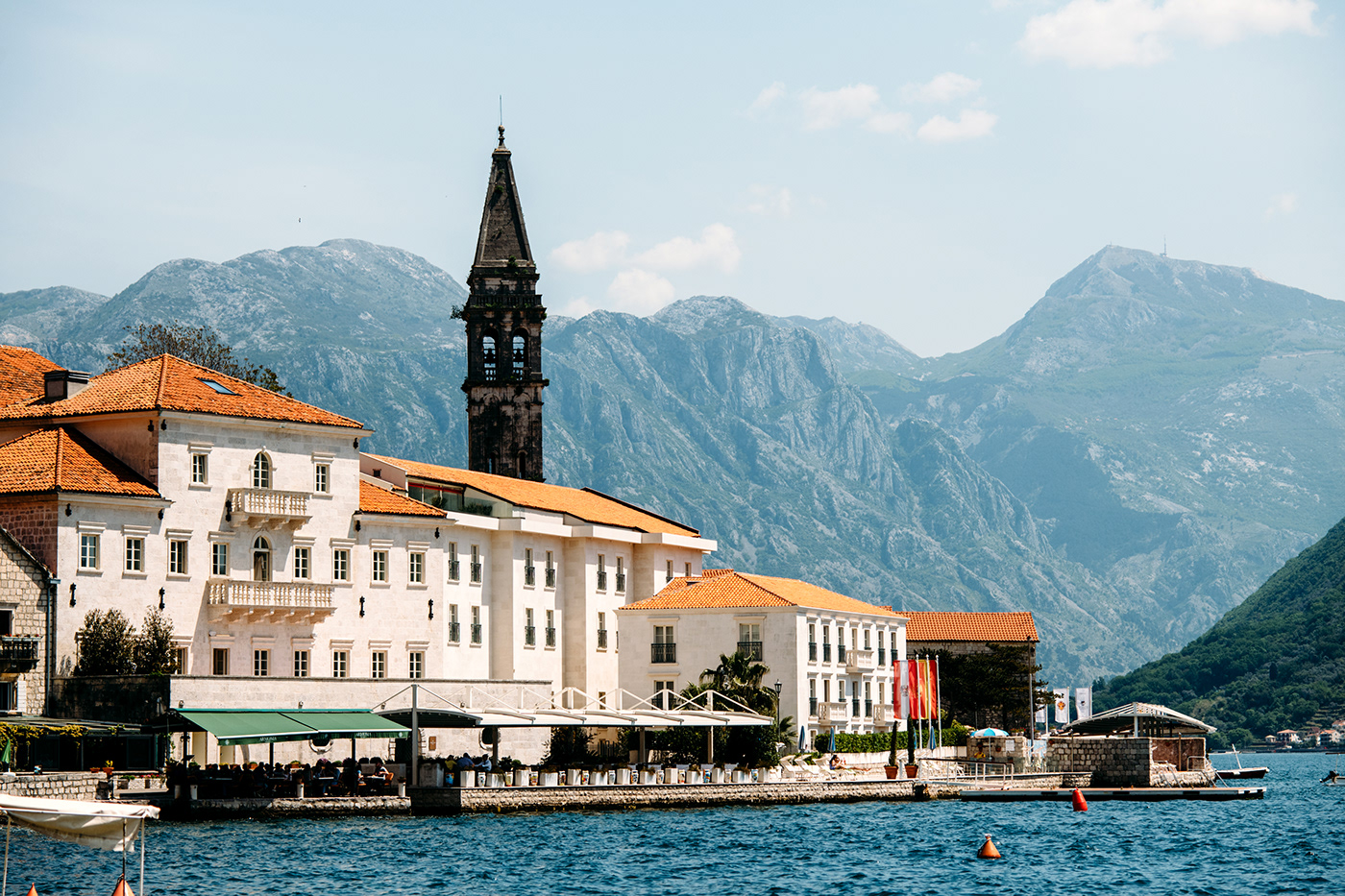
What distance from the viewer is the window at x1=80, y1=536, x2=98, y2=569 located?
237 feet

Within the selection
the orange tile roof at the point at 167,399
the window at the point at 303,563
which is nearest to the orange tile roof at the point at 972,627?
the window at the point at 303,563

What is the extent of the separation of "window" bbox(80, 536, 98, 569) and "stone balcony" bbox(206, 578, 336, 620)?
568 centimetres

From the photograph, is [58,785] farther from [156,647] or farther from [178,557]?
[178,557]

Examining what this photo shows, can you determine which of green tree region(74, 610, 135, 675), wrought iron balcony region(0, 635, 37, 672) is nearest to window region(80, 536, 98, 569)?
green tree region(74, 610, 135, 675)

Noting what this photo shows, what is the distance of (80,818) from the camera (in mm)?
35000

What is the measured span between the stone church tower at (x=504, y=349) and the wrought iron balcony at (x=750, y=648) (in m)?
23.9

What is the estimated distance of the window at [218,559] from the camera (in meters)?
77.6

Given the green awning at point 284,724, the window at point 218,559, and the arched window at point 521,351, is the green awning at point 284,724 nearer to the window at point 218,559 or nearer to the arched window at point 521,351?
the window at point 218,559

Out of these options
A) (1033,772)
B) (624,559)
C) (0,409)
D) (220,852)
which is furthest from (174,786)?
(1033,772)

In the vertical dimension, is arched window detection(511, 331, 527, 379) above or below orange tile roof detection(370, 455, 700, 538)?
above

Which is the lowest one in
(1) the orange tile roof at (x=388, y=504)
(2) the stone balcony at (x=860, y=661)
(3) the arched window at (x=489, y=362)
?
(2) the stone balcony at (x=860, y=661)

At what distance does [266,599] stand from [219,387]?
9381mm

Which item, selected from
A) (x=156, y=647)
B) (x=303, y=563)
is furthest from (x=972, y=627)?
(x=156, y=647)

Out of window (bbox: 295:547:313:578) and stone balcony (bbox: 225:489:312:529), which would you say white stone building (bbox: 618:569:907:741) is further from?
stone balcony (bbox: 225:489:312:529)
